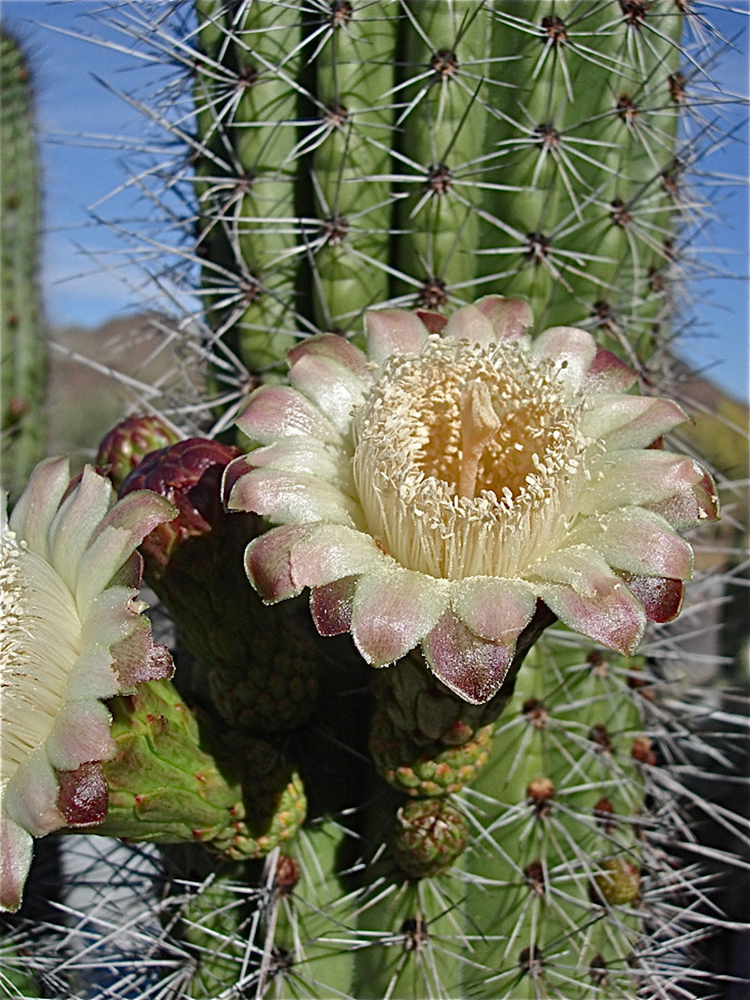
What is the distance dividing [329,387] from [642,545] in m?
0.37

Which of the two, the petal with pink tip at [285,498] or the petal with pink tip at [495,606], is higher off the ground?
the petal with pink tip at [285,498]

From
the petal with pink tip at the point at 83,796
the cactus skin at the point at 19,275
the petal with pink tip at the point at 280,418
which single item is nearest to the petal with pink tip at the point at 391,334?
the petal with pink tip at the point at 280,418

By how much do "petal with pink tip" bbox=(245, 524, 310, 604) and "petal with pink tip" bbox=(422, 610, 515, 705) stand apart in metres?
0.13

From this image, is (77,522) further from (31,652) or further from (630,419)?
(630,419)

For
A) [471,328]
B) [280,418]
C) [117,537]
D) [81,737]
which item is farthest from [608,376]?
[81,737]

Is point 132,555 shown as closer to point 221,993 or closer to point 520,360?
point 520,360

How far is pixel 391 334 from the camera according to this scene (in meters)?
1.06

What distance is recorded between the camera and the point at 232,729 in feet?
3.65

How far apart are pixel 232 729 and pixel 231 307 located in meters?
0.60

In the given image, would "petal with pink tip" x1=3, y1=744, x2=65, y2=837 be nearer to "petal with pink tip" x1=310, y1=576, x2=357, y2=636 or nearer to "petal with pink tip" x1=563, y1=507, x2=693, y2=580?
"petal with pink tip" x1=310, y1=576, x2=357, y2=636

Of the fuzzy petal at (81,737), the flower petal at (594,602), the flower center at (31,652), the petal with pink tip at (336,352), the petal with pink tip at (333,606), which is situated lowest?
the fuzzy petal at (81,737)

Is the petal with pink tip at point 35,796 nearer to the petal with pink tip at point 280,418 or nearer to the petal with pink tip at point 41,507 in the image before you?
the petal with pink tip at point 41,507

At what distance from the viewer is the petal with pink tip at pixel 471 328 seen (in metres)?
1.05

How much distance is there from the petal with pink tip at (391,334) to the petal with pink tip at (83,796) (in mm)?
519
